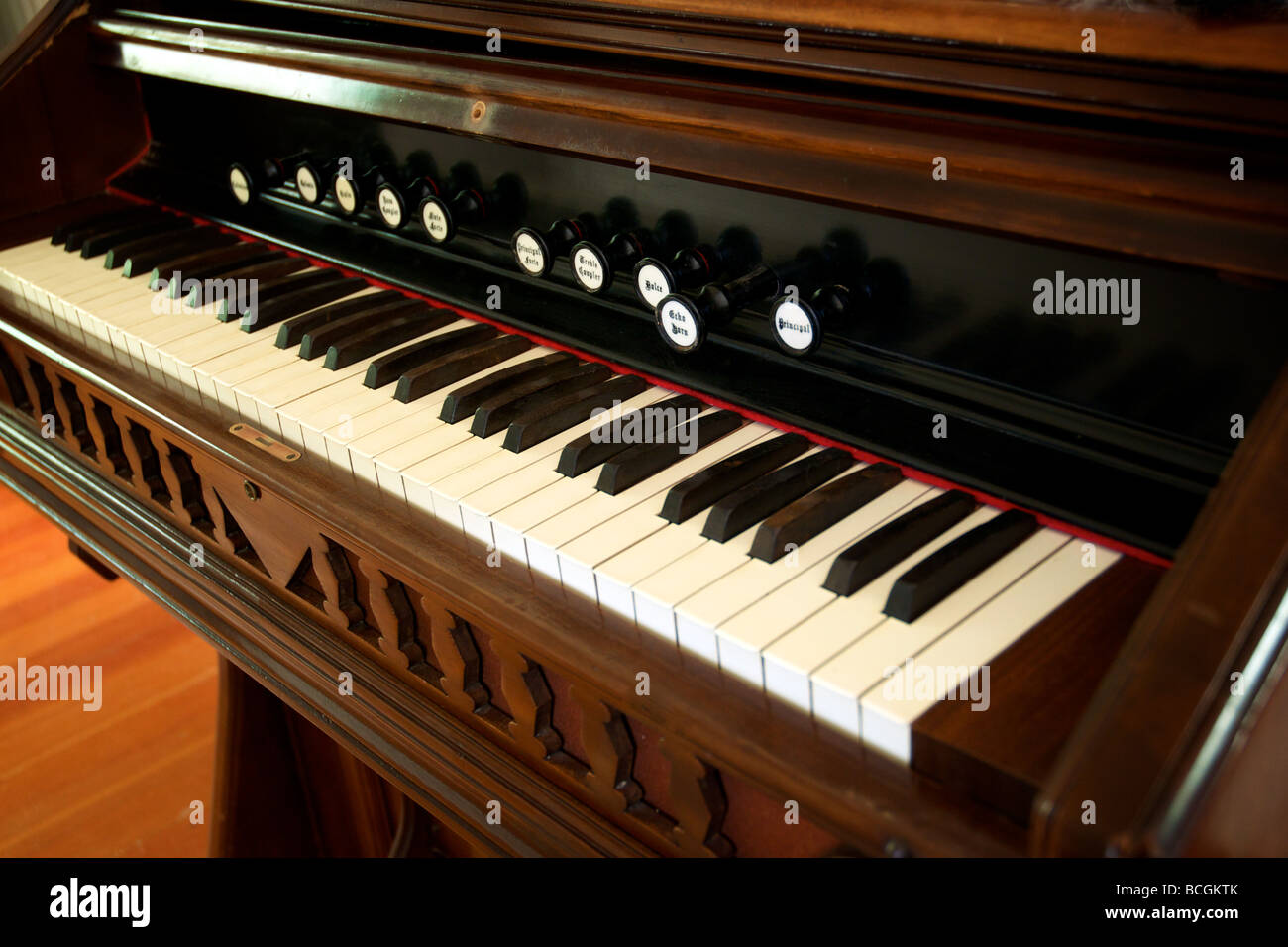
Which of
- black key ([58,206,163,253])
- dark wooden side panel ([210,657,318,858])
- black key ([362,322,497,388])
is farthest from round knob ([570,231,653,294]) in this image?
black key ([58,206,163,253])

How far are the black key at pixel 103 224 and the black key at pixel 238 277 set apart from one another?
45 centimetres

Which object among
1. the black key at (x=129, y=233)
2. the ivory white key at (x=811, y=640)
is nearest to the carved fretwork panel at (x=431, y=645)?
the ivory white key at (x=811, y=640)

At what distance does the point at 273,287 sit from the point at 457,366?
1.76ft

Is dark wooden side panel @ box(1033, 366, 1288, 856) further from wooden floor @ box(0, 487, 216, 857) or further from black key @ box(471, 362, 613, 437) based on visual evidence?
wooden floor @ box(0, 487, 216, 857)

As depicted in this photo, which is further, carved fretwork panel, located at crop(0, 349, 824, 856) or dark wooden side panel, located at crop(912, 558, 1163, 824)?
carved fretwork panel, located at crop(0, 349, 824, 856)

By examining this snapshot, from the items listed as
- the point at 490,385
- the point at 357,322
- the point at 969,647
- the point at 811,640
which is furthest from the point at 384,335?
the point at 969,647

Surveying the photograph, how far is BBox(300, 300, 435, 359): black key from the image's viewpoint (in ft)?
5.69

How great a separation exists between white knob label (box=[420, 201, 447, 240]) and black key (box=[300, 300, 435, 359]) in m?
0.12

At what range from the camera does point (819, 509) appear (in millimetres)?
1195

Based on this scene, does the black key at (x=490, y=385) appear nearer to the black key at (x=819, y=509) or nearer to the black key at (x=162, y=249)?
the black key at (x=819, y=509)

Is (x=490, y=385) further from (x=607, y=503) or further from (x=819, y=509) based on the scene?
(x=819, y=509)

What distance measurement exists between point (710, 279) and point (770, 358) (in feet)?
0.42

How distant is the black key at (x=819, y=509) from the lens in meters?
1.15
